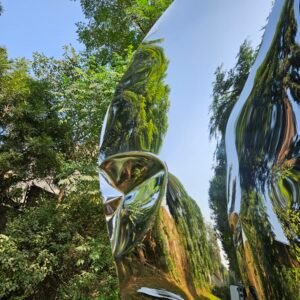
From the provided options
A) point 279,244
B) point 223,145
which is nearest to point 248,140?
point 223,145

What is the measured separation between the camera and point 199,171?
1.20m

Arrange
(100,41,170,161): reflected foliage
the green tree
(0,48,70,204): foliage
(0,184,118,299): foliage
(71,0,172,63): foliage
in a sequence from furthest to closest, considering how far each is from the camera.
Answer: (0,48,70,204): foliage < (71,0,172,63): foliage < (0,184,118,299): foliage < (100,41,170,161): reflected foliage < the green tree

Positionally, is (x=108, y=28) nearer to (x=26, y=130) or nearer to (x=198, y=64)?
(x=26, y=130)

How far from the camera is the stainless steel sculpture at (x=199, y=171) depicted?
1.04 m

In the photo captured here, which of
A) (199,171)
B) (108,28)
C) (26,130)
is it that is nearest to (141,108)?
(199,171)

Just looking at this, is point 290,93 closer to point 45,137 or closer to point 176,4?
point 176,4

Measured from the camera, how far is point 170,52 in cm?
148

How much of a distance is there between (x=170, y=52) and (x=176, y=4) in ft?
0.92

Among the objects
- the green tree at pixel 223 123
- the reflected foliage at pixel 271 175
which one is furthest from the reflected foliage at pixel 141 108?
the reflected foliage at pixel 271 175

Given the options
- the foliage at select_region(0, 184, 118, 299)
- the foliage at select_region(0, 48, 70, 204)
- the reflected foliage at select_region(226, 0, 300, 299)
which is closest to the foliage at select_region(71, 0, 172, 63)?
the foliage at select_region(0, 48, 70, 204)

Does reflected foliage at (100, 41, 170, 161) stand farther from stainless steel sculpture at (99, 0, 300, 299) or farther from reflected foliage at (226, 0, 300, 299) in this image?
reflected foliage at (226, 0, 300, 299)

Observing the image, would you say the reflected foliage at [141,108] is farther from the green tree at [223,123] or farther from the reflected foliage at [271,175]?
the reflected foliage at [271,175]

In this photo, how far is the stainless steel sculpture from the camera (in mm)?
1043

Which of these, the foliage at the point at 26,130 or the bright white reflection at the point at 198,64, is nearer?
the bright white reflection at the point at 198,64
